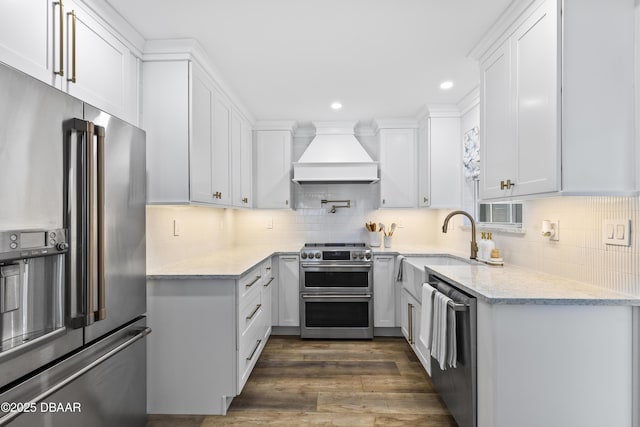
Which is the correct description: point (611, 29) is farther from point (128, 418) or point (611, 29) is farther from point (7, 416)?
point (128, 418)

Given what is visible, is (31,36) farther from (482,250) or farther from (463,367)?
(482,250)

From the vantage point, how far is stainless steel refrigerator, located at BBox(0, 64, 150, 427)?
3.67ft

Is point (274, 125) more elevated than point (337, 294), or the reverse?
point (274, 125)

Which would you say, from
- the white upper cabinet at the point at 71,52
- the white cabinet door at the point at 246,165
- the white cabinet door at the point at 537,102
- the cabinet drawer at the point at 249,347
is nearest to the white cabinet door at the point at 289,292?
the cabinet drawer at the point at 249,347

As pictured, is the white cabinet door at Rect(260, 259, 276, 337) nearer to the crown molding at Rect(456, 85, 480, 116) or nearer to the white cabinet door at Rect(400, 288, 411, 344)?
the white cabinet door at Rect(400, 288, 411, 344)

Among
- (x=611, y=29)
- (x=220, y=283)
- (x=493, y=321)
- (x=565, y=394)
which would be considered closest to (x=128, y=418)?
(x=220, y=283)

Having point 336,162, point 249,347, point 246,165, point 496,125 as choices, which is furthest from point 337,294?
point 496,125

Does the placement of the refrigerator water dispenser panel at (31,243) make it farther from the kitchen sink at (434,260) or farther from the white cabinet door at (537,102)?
the kitchen sink at (434,260)

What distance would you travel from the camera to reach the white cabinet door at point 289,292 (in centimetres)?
362

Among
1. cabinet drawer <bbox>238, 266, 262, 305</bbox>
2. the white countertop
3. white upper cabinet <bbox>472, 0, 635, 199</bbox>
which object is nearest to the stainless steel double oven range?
cabinet drawer <bbox>238, 266, 262, 305</bbox>

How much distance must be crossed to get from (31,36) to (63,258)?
2.93ft

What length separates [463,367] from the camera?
180 centimetres

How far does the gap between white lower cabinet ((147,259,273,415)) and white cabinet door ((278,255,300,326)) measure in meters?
1.47

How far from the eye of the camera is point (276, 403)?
2.33m
